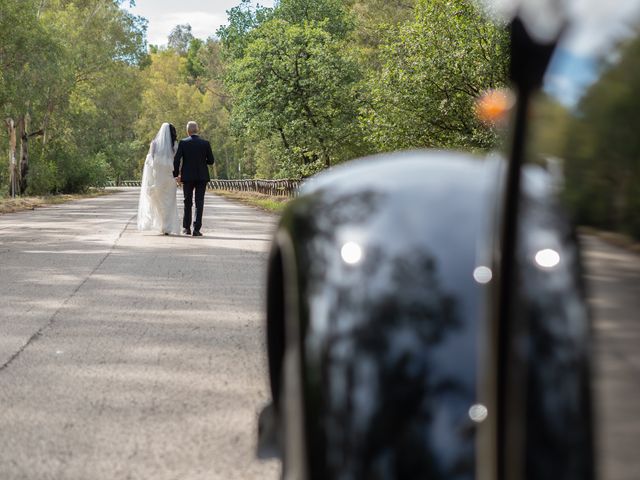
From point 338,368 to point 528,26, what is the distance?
0.51 metres

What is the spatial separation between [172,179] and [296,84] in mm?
19545

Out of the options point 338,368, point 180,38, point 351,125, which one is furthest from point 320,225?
point 180,38

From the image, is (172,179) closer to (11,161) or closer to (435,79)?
(435,79)

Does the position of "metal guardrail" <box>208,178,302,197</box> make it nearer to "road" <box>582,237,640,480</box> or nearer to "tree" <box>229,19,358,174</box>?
"tree" <box>229,19,358,174</box>

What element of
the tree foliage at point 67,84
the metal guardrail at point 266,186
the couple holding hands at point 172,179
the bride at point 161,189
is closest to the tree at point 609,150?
the couple holding hands at point 172,179

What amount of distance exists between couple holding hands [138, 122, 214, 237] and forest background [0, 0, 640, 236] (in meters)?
5.06

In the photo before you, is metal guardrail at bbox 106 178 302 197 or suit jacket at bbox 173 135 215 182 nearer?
suit jacket at bbox 173 135 215 182

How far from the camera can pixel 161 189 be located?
16125 mm

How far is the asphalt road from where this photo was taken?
323 cm

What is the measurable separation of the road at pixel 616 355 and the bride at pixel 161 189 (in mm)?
15169

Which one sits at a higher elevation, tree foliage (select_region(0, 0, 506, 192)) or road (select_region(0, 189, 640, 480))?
tree foliage (select_region(0, 0, 506, 192))

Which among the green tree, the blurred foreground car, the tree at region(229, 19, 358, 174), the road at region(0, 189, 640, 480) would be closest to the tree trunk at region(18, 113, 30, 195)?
the tree at region(229, 19, 358, 174)

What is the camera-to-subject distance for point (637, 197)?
83 centimetres

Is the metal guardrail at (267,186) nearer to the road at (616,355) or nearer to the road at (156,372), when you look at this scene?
the road at (156,372)
